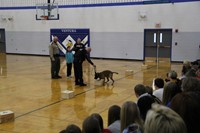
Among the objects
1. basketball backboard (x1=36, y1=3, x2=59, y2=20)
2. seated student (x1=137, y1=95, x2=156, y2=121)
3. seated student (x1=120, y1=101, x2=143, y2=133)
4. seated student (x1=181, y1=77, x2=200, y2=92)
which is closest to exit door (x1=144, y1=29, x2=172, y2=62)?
basketball backboard (x1=36, y1=3, x2=59, y2=20)

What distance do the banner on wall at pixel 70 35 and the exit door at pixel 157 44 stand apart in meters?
4.78

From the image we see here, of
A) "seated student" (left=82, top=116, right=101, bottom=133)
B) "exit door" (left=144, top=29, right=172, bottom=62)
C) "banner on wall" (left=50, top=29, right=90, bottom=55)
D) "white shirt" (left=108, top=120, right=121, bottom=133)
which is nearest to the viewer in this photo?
"seated student" (left=82, top=116, right=101, bottom=133)

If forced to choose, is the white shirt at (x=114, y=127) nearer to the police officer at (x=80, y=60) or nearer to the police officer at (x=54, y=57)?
the police officer at (x=80, y=60)

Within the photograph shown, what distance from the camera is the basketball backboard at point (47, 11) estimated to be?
22.8m

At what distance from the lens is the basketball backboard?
22766 millimetres

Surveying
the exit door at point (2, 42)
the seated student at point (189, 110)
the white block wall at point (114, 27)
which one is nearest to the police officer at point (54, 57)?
the white block wall at point (114, 27)

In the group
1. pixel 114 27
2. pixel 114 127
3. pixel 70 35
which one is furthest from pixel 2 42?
pixel 114 127

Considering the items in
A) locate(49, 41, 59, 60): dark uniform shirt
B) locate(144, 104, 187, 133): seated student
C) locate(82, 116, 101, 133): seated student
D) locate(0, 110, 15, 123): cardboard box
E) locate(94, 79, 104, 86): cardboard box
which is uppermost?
locate(49, 41, 59, 60): dark uniform shirt

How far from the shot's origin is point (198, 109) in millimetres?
2473

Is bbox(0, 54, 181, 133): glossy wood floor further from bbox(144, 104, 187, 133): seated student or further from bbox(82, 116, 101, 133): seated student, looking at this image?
bbox(144, 104, 187, 133): seated student

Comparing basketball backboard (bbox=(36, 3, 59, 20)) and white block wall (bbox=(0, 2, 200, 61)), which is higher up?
basketball backboard (bbox=(36, 3, 59, 20))

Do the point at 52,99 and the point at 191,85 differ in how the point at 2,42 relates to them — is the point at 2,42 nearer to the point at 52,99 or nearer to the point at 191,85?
the point at 52,99

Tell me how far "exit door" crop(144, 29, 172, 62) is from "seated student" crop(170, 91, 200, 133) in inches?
709

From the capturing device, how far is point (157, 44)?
2052 cm
